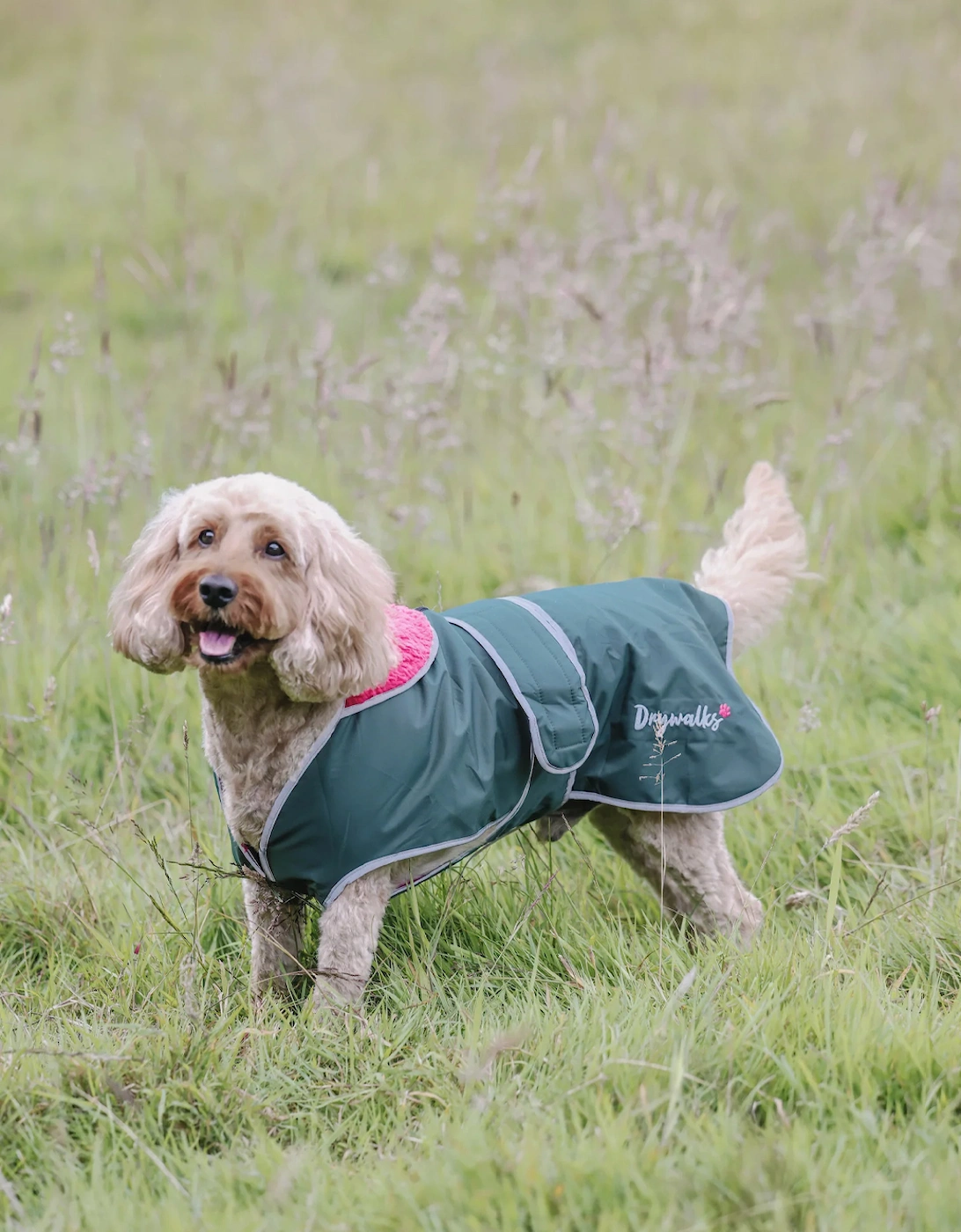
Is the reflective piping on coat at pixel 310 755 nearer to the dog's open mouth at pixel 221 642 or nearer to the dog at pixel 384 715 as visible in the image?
the dog at pixel 384 715

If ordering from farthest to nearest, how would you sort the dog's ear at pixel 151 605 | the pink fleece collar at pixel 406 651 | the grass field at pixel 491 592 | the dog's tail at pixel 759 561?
the dog's tail at pixel 759 561
the pink fleece collar at pixel 406 651
the dog's ear at pixel 151 605
the grass field at pixel 491 592

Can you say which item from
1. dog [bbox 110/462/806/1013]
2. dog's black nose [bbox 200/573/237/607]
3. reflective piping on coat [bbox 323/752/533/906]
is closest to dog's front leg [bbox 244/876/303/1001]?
dog [bbox 110/462/806/1013]

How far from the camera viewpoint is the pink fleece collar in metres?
2.76

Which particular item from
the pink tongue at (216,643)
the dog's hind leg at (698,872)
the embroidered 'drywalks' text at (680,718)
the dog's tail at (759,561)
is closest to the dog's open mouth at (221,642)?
the pink tongue at (216,643)

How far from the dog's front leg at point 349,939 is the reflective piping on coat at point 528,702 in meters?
0.47

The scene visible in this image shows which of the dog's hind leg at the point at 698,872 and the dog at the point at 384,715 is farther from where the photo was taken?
the dog's hind leg at the point at 698,872

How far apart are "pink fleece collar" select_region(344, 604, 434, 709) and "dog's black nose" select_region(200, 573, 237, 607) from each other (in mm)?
379

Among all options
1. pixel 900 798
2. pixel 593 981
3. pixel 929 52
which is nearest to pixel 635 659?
pixel 593 981

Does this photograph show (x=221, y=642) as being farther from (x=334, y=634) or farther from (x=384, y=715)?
(x=384, y=715)

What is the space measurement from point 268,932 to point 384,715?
63cm

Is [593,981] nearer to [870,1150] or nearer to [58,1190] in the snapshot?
[870,1150]

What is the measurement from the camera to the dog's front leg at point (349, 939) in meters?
2.69

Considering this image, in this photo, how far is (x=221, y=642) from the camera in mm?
2584

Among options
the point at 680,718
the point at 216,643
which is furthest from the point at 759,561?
the point at 216,643
